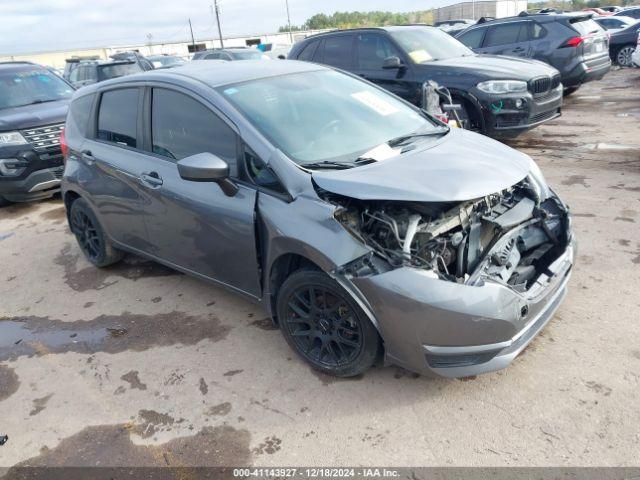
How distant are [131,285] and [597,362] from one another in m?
3.72

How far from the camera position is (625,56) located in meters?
14.9

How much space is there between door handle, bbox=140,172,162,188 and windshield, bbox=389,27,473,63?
488 centimetres

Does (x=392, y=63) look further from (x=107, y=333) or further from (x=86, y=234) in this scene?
(x=107, y=333)

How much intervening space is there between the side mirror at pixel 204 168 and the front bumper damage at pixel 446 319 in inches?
39.4

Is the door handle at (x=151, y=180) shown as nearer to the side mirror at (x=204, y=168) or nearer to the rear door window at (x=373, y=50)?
the side mirror at (x=204, y=168)

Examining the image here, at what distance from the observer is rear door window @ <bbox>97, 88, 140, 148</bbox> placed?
13.2 ft

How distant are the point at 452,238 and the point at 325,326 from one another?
88 centimetres

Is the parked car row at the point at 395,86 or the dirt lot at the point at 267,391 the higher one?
the parked car row at the point at 395,86

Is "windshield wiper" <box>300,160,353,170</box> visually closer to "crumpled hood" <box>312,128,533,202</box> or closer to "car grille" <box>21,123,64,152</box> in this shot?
"crumpled hood" <box>312,128,533,202</box>

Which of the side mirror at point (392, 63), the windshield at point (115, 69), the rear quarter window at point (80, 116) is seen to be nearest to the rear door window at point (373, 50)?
the side mirror at point (392, 63)

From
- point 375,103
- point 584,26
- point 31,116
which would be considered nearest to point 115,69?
point 31,116

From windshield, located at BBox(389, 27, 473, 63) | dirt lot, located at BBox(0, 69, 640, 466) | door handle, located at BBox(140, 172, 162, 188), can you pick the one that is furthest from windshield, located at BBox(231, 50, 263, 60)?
door handle, located at BBox(140, 172, 162, 188)

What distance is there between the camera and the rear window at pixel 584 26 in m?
10.0

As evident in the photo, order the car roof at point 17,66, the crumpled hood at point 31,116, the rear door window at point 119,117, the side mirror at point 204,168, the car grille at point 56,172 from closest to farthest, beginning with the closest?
the side mirror at point 204,168 → the rear door window at point 119,117 → the crumpled hood at point 31,116 → the car grille at point 56,172 → the car roof at point 17,66
